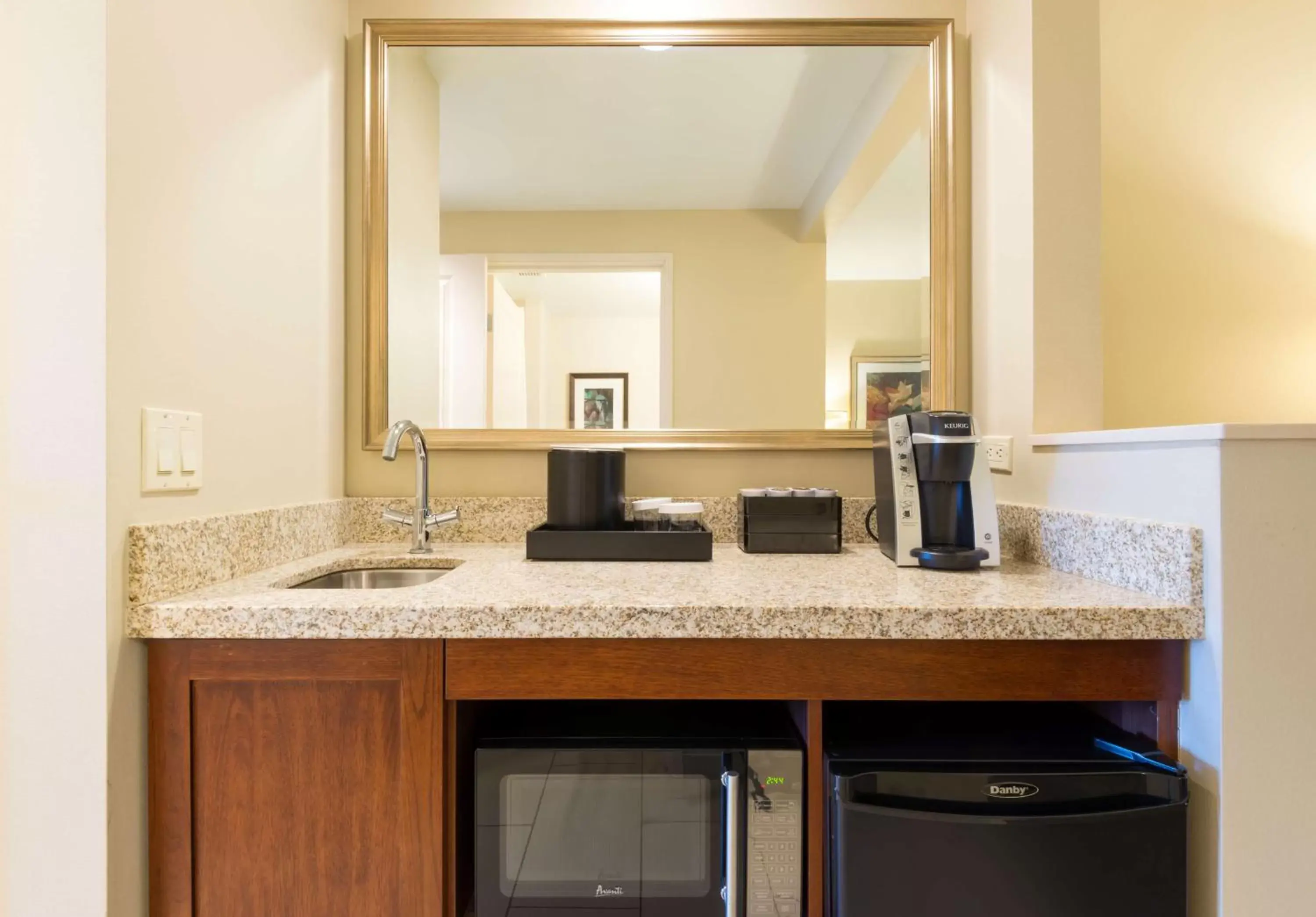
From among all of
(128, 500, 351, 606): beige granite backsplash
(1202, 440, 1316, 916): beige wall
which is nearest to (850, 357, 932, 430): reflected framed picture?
(1202, 440, 1316, 916): beige wall

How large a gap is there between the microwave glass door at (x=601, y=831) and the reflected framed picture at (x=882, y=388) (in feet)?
A: 3.15

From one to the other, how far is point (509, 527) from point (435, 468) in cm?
24

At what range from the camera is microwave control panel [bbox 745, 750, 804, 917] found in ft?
3.22

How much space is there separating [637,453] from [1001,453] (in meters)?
0.81

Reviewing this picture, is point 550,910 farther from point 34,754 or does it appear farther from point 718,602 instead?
point 34,754

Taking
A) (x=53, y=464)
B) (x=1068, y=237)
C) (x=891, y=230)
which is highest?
(x=891, y=230)

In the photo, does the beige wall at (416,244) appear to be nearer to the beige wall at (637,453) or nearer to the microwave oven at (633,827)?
the beige wall at (637,453)

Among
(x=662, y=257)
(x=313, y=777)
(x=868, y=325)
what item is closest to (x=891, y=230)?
(x=868, y=325)

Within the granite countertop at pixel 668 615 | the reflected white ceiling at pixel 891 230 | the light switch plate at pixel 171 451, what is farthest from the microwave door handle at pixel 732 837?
the reflected white ceiling at pixel 891 230

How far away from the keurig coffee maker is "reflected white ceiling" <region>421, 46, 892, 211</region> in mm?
698

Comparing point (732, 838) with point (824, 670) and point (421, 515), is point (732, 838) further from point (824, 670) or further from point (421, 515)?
point (421, 515)

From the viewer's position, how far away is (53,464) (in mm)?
894

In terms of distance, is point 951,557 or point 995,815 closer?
point 995,815

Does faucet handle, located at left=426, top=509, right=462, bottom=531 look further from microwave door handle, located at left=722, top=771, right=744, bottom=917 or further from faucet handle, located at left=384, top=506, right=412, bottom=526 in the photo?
microwave door handle, located at left=722, top=771, right=744, bottom=917
